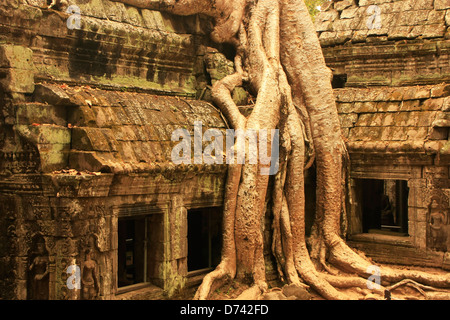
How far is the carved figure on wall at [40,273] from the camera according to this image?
6.35 metres

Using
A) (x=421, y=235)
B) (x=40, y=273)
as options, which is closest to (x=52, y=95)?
(x=40, y=273)

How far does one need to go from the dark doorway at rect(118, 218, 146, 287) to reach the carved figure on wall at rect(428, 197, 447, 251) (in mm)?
4197


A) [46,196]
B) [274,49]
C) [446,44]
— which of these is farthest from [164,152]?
[446,44]

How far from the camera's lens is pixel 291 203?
27.7 feet

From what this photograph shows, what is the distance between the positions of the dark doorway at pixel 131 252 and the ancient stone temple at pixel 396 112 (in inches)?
134

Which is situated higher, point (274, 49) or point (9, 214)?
point (274, 49)

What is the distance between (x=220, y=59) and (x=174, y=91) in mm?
928

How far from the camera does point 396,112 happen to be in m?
9.40

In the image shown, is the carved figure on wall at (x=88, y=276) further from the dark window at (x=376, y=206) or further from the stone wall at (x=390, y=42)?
the stone wall at (x=390, y=42)

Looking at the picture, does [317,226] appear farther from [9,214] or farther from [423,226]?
[9,214]

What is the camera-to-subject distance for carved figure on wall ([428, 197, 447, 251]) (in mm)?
8742

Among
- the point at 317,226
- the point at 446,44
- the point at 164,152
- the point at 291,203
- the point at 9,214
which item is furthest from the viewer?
the point at 446,44

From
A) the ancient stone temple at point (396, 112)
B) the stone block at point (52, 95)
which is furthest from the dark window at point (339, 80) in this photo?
the stone block at point (52, 95)

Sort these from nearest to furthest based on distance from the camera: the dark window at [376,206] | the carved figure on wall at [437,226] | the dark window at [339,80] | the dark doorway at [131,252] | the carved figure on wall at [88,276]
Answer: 1. the carved figure on wall at [88,276]
2. the dark doorway at [131,252]
3. the carved figure on wall at [437,226]
4. the dark window at [376,206]
5. the dark window at [339,80]
